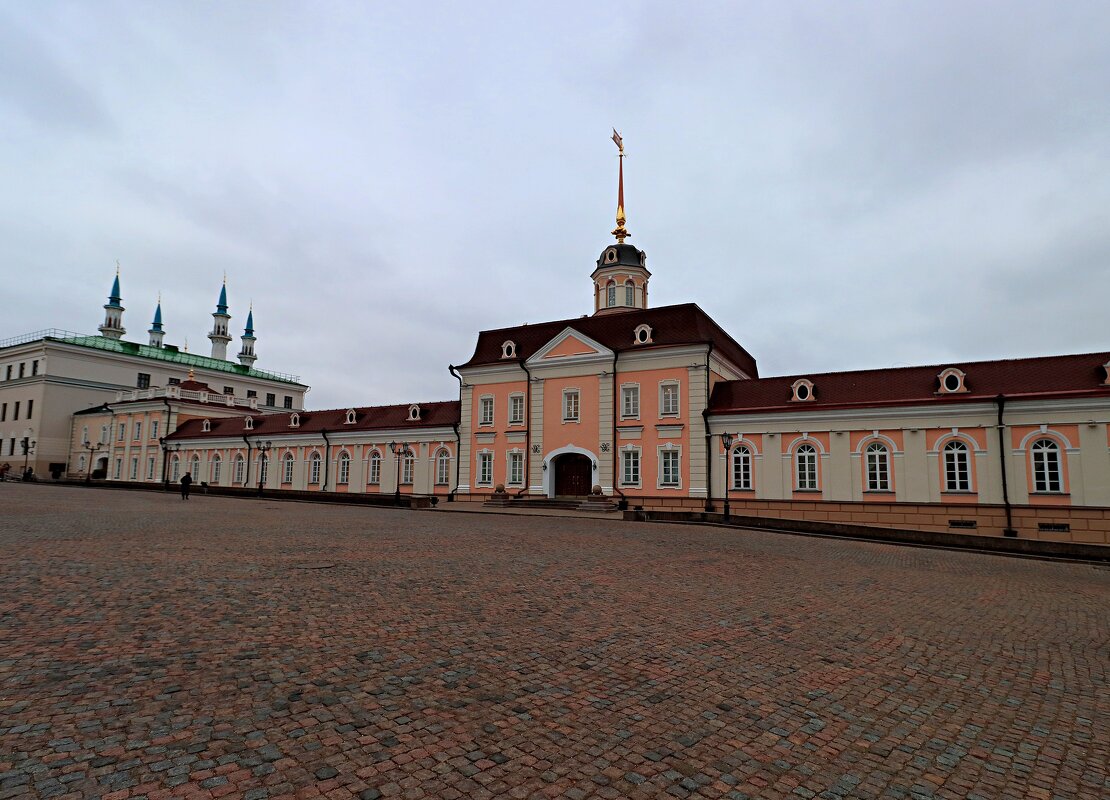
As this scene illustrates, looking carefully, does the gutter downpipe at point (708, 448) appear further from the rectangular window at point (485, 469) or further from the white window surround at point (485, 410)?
the white window surround at point (485, 410)

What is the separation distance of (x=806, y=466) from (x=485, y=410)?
58.2ft

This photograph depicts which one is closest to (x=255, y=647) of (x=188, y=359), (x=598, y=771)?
(x=598, y=771)

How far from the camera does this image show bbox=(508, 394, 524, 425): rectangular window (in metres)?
36.4

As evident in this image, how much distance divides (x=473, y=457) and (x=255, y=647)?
31.0 metres

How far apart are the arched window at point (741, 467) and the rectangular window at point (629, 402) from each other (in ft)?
17.7

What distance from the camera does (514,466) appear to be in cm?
3591

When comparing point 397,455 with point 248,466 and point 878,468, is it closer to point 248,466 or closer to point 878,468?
point 248,466

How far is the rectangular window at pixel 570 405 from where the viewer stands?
3469 cm

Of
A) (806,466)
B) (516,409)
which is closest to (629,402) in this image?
(516,409)

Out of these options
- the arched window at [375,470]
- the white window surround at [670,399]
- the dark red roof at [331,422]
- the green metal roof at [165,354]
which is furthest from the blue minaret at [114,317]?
the white window surround at [670,399]

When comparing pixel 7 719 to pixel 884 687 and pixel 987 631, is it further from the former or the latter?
pixel 987 631

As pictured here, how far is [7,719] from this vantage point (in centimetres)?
450

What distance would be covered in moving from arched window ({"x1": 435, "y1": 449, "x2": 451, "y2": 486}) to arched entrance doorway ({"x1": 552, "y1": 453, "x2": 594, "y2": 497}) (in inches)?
303

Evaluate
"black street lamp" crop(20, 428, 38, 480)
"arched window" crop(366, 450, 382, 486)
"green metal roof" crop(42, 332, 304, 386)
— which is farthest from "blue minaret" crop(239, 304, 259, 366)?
"arched window" crop(366, 450, 382, 486)
